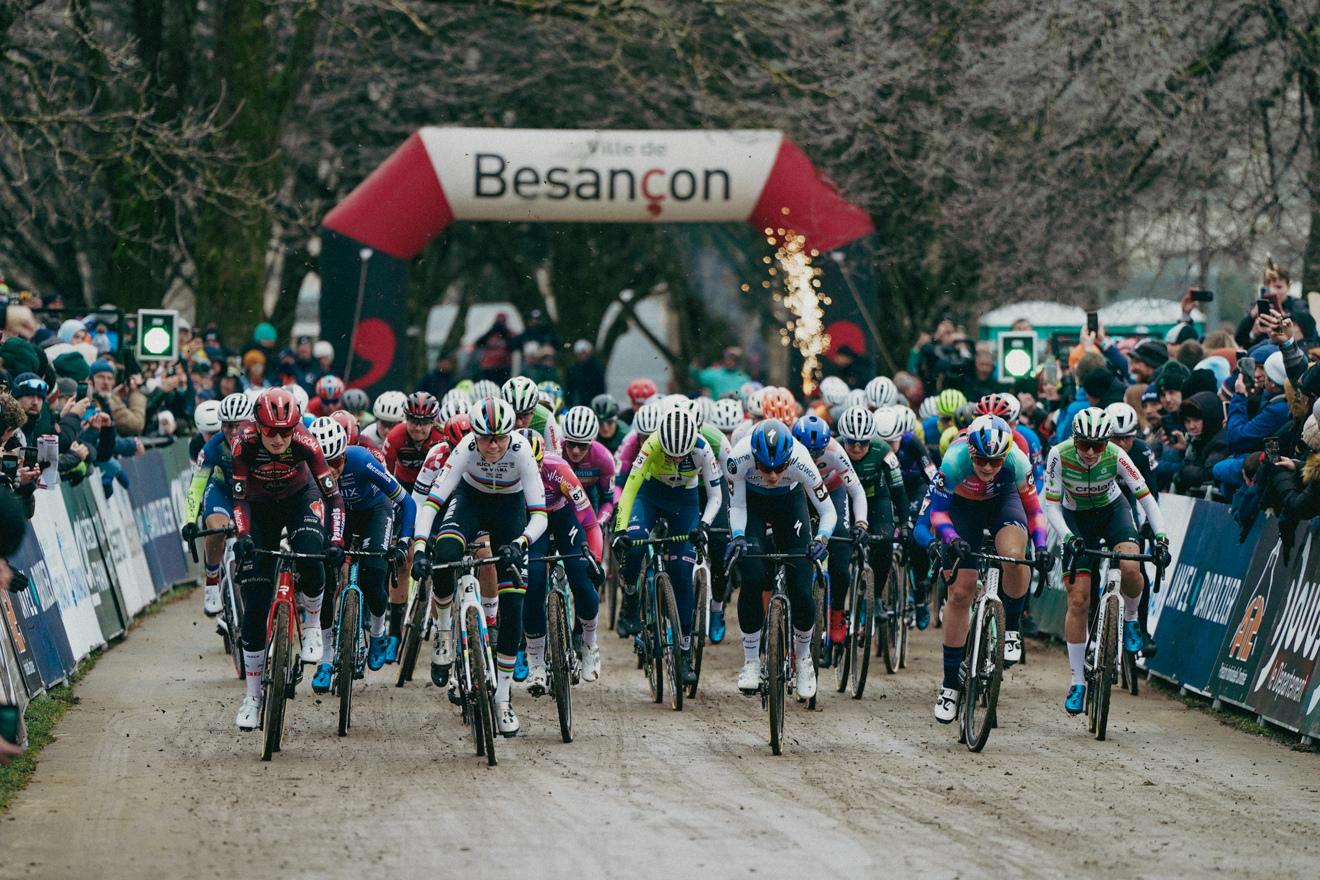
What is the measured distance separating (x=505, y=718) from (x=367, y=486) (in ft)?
7.77

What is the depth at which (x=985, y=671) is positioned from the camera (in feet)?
39.4

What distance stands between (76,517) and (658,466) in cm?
474

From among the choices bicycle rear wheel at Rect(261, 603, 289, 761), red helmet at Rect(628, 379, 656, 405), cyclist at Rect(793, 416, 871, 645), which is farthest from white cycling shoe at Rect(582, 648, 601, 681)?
red helmet at Rect(628, 379, 656, 405)

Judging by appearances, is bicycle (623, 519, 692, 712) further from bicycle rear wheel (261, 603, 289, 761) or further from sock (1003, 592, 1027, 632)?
bicycle rear wheel (261, 603, 289, 761)

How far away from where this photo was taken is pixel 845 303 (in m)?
25.5

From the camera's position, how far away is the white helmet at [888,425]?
16.1 m

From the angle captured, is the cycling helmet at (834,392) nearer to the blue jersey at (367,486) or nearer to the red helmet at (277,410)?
the blue jersey at (367,486)

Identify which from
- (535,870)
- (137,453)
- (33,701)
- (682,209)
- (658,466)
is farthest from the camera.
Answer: (682,209)

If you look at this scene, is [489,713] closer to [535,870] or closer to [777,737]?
[777,737]

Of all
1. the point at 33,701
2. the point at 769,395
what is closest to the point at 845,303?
the point at 769,395

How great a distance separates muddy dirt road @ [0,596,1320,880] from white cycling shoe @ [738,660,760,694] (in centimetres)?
22

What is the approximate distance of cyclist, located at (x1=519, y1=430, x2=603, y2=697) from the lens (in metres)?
12.9

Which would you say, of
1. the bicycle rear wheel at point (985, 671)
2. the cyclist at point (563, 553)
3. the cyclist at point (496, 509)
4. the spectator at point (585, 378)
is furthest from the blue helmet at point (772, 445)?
the spectator at point (585, 378)

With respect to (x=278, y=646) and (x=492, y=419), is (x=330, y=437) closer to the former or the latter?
(x=492, y=419)
